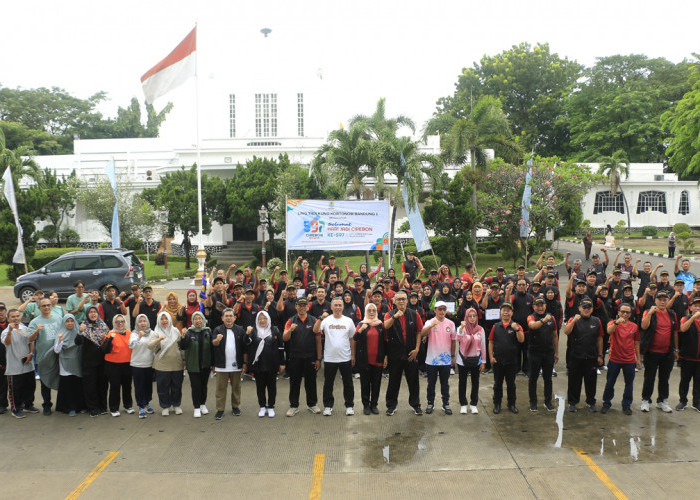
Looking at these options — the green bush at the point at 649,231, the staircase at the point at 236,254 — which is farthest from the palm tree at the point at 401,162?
the green bush at the point at 649,231

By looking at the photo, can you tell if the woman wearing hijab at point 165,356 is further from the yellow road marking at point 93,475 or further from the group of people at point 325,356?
the yellow road marking at point 93,475

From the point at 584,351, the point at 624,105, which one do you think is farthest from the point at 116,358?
the point at 624,105

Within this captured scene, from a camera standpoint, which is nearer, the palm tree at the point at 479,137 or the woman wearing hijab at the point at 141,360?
the woman wearing hijab at the point at 141,360

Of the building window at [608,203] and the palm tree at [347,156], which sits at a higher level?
the palm tree at [347,156]

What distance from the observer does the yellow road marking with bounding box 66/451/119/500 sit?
5.84 meters

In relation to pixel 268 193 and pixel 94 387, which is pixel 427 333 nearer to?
pixel 94 387

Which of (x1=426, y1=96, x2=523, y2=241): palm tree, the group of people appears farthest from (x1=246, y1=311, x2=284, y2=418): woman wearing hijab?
(x1=426, y1=96, x2=523, y2=241): palm tree

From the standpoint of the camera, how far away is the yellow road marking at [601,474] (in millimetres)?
5684

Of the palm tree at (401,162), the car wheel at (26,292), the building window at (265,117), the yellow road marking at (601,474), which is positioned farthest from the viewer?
the building window at (265,117)

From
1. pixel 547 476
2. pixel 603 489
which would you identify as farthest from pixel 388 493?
pixel 603 489

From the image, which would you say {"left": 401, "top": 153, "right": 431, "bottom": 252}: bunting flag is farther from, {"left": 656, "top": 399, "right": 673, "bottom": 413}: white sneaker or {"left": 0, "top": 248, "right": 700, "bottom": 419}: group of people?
{"left": 656, "top": 399, "right": 673, "bottom": 413}: white sneaker

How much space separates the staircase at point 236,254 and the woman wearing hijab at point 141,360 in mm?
19738

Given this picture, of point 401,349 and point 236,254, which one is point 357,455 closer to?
point 401,349

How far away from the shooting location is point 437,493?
5738mm
